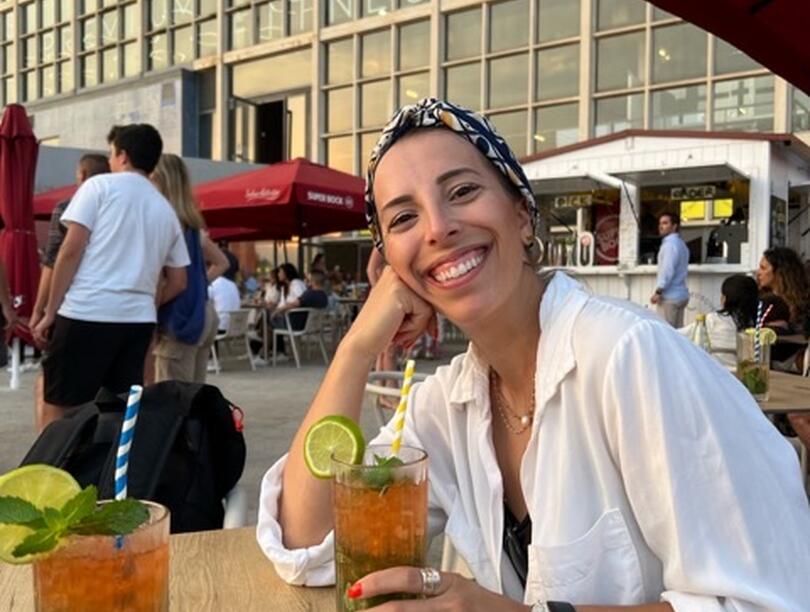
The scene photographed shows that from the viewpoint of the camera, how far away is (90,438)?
1750 millimetres

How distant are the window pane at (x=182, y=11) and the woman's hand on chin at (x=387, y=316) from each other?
21056 mm

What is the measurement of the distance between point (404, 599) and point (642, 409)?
386 millimetres

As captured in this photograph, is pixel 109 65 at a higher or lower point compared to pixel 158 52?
lower

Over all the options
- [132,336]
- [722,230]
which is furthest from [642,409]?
[722,230]

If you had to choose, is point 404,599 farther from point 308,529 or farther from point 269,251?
point 269,251

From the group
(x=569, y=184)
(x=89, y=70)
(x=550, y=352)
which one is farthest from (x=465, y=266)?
(x=89, y=70)

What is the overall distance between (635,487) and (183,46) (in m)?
21.7

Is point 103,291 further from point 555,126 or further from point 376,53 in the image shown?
point 376,53

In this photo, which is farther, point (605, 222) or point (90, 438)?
point (605, 222)

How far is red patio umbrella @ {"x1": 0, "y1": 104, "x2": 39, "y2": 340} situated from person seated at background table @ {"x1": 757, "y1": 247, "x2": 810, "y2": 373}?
5702mm

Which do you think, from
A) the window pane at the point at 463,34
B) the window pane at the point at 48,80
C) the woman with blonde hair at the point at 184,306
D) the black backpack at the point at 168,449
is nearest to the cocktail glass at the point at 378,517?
the black backpack at the point at 168,449

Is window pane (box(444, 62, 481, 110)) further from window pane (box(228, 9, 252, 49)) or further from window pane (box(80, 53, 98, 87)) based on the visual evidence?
window pane (box(80, 53, 98, 87))

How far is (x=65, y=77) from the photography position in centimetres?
2291

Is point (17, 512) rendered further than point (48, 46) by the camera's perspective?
No
